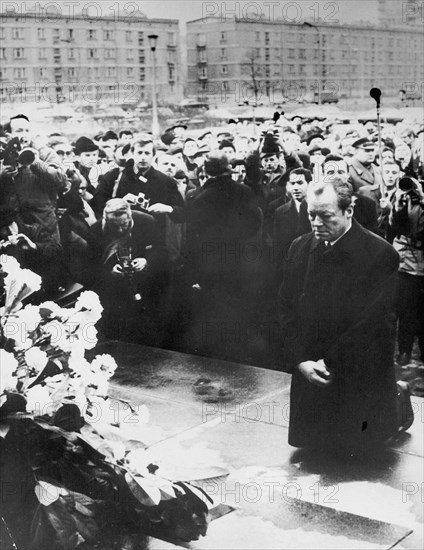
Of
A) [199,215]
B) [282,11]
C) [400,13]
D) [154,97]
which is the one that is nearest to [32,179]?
[154,97]

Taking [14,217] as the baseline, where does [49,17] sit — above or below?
above

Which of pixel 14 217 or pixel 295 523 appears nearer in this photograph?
pixel 295 523

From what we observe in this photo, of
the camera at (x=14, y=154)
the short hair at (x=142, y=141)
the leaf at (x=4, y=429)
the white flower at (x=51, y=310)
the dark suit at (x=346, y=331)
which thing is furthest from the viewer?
the camera at (x=14, y=154)

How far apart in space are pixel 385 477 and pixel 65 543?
154 cm

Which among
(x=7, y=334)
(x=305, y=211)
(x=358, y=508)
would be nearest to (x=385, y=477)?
(x=358, y=508)

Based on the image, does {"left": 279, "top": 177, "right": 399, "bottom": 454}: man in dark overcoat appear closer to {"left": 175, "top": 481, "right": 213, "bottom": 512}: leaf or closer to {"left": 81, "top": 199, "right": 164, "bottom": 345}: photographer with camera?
{"left": 175, "top": 481, "right": 213, "bottom": 512}: leaf

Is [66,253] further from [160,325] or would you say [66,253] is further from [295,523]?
[295,523]

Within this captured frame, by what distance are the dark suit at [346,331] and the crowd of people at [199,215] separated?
0.08m

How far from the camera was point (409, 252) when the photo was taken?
188 inches

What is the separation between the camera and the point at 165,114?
5.20 metres

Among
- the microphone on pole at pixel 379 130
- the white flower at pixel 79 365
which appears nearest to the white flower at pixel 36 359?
the white flower at pixel 79 365

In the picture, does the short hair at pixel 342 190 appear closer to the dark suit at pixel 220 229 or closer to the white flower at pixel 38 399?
the dark suit at pixel 220 229

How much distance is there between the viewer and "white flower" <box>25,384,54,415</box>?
4887 mm

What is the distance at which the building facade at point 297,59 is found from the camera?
479 centimetres
